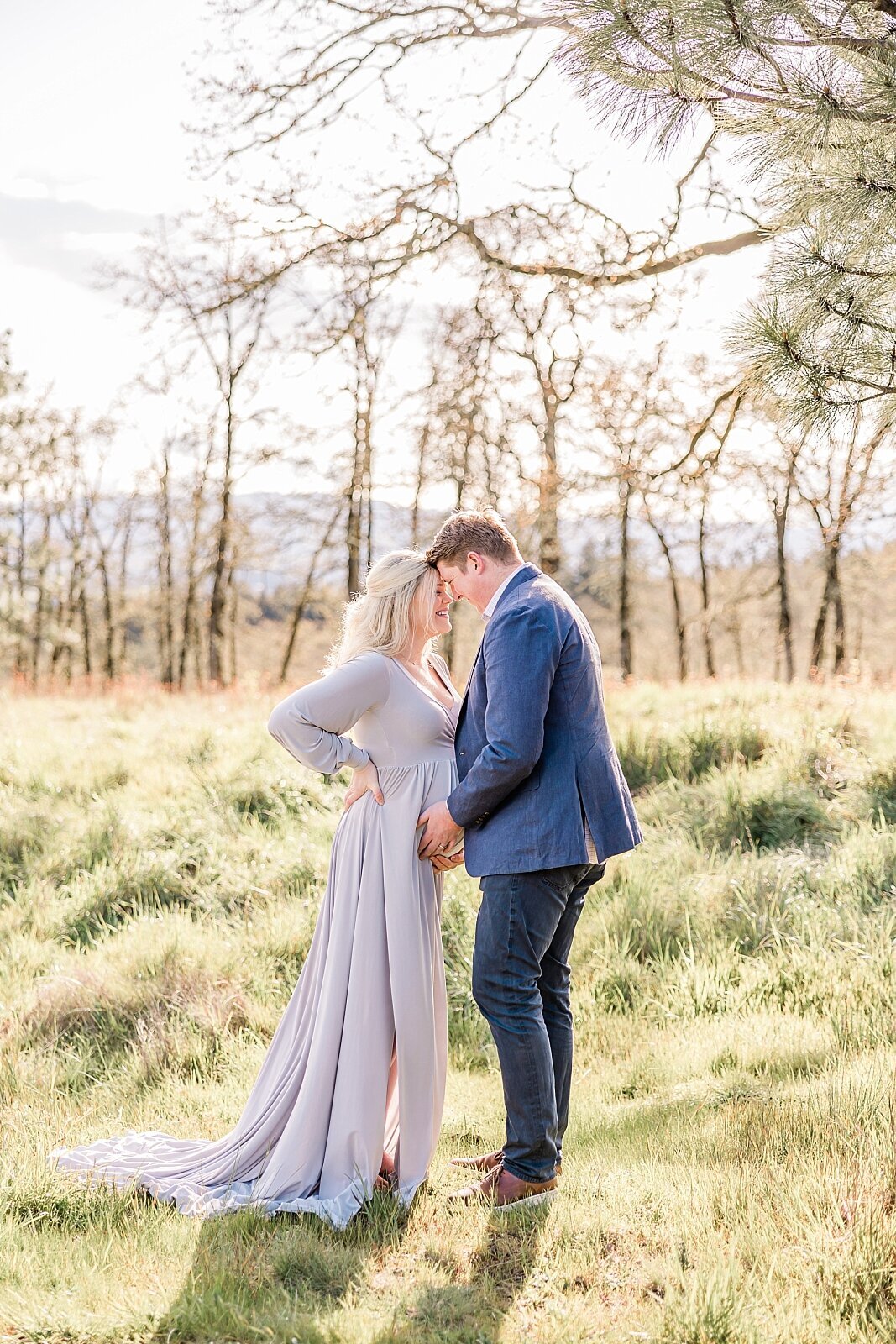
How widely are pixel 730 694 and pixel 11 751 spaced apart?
6.85m

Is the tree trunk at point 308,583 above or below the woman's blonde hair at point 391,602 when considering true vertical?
above

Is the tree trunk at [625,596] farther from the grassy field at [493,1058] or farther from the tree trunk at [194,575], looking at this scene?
the grassy field at [493,1058]

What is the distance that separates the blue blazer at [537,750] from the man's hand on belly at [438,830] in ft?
0.19

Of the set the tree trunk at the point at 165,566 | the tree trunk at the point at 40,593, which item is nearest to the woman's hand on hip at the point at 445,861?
the tree trunk at the point at 40,593

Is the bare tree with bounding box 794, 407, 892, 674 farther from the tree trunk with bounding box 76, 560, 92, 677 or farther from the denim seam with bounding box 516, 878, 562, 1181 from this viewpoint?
the tree trunk with bounding box 76, 560, 92, 677

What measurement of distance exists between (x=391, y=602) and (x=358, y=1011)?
135 centimetres

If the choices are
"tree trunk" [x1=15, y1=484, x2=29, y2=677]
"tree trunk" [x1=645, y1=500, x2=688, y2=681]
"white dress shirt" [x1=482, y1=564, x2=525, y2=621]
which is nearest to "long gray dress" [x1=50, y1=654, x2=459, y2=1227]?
"white dress shirt" [x1=482, y1=564, x2=525, y2=621]

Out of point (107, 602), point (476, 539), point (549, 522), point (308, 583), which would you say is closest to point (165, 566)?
point (107, 602)

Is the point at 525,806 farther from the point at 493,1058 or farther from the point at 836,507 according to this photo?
the point at 836,507

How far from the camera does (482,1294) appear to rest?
2.82 metres

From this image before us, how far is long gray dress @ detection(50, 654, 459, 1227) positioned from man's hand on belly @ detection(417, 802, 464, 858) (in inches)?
2.0

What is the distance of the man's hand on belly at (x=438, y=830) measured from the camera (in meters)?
3.36

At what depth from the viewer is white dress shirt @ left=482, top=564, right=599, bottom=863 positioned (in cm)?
323

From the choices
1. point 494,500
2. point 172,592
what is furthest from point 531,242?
A: point 172,592
